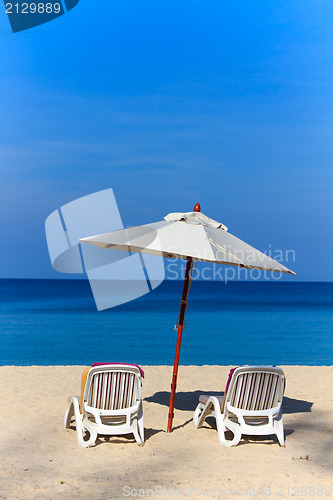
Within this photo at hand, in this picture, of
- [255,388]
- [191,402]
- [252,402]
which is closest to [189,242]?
[255,388]

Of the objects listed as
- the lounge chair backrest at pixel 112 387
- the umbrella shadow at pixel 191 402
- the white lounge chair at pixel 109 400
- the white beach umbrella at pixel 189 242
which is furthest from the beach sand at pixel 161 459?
the white beach umbrella at pixel 189 242

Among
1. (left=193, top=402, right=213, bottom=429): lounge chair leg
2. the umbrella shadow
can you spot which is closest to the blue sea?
the umbrella shadow

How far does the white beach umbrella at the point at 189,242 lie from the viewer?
5184mm

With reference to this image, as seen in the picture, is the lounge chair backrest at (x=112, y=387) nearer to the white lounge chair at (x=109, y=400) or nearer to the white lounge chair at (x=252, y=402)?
the white lounge chair at (x=109, y=400)

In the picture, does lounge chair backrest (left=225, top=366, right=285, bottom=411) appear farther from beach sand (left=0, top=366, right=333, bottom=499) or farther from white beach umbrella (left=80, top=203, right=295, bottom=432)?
white beach umbrella (left=80, top=203, right=295, bottom=432)

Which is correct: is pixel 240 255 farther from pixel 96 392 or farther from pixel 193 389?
pixel 193 389

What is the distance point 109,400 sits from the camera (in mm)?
5102

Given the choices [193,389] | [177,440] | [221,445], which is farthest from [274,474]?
[193,389]

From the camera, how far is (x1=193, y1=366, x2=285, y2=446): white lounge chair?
5.15 m

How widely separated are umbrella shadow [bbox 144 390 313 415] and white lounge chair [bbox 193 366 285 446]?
152 centimetres

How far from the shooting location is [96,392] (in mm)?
5062

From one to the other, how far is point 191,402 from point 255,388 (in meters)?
2.20

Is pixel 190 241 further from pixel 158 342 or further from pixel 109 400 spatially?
pixel 158 342

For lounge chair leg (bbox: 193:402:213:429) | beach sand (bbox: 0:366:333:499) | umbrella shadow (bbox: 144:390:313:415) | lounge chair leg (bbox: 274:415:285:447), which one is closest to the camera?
beach sand (bbox: 0:366:333:499)
